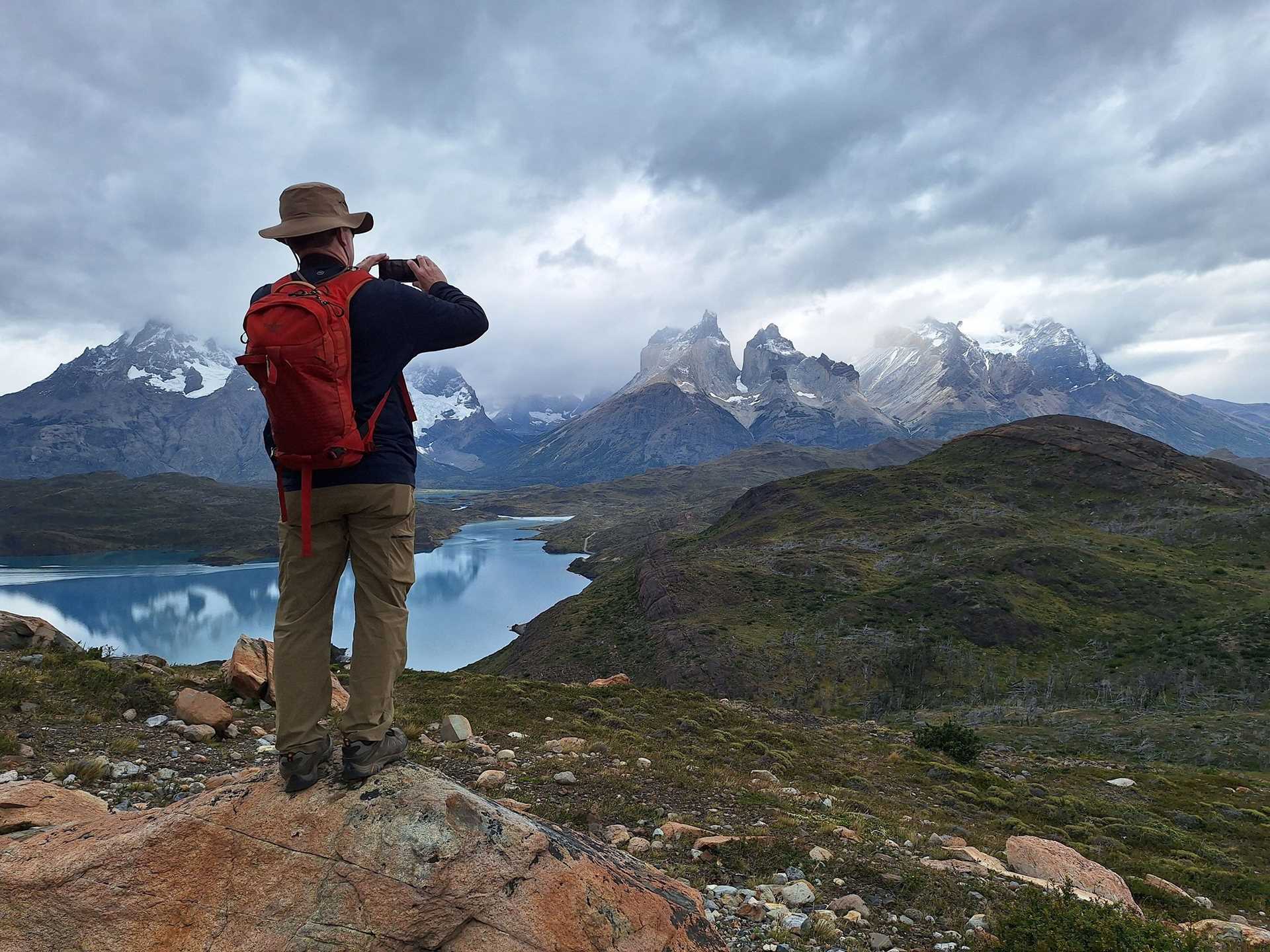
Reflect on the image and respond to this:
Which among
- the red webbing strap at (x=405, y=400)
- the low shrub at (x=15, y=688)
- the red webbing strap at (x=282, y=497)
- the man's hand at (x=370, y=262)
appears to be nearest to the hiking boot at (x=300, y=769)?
the red webbing strap at (x=282, y=497)

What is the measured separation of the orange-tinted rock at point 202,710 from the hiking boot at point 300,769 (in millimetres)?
7685

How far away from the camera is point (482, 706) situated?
17.7 m

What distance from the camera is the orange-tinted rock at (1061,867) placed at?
870 centimetres

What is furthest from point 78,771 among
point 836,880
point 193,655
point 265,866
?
point 193,655

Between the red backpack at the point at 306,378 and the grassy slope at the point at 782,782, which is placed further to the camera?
the grassy slope at the point at 782,782

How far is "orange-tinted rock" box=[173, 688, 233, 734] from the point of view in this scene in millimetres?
11164

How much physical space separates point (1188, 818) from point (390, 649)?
24752 mm

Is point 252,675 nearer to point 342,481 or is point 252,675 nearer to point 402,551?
point 402,551

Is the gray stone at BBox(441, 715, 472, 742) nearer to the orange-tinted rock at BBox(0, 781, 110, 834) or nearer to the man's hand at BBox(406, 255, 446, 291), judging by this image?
the orange-tinted rock at BBox(0, 781, 110, 834)

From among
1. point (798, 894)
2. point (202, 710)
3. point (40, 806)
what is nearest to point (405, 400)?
point (40, 806)

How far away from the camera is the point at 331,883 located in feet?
15.0

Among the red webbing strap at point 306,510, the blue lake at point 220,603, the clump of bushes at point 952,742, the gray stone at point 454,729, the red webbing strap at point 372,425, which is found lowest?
the blue lake at point 220,603

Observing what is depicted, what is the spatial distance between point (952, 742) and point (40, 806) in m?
24.7

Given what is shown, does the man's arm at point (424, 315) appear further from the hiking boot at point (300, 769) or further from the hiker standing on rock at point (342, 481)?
the hiking boot at point (300, 769)
